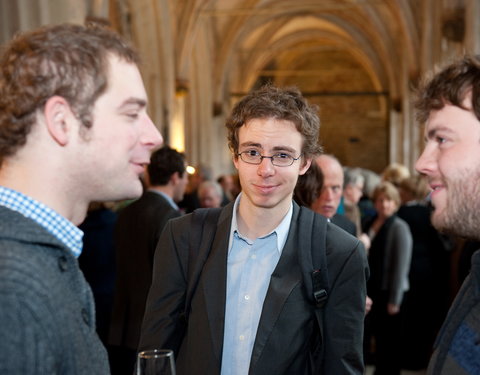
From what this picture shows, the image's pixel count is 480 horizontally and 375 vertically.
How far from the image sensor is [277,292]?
7.55 feet

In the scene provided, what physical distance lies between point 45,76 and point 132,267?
10.2 ft

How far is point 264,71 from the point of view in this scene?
29.7m

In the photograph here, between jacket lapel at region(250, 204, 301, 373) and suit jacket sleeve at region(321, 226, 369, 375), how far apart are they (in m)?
0.13

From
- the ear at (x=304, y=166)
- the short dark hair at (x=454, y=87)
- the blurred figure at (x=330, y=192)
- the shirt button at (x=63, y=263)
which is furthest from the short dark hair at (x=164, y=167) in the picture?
the shirt button at (x=63, y=263)

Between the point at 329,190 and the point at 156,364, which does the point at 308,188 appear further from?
the point at 156,364

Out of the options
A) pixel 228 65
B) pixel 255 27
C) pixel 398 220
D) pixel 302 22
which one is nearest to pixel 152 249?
pixel 398 220

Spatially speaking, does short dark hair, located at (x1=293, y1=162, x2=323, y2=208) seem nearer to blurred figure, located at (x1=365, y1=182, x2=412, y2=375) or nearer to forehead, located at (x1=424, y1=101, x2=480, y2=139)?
forehead, located at (x1=424, y1=101, x2=480, y2=139)

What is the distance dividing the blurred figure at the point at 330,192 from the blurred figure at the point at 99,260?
192 cm

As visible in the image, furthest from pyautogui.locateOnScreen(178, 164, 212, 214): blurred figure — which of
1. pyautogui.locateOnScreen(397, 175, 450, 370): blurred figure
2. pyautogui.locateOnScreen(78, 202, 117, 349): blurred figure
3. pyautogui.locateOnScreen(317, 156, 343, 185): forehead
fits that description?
pyautogui.locateOnScreen(317, 156, 343, 185): forehead

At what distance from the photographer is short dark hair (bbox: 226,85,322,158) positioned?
250cm

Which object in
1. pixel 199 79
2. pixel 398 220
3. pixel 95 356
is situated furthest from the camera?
pixel 199 79

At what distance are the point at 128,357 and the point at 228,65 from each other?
18998 mm

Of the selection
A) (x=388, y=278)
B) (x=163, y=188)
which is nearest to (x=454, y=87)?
(x=163, y=188)

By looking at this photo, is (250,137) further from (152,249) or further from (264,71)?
(264,71)
